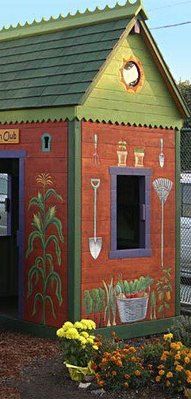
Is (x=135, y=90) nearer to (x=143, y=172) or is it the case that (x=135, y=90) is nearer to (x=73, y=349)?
(x=143, y=172)

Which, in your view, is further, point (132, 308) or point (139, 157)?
point (139, 157)

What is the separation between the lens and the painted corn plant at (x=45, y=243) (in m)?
8.24

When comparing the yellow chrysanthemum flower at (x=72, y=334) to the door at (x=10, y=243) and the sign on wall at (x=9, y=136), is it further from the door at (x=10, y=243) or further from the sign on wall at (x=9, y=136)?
the door at (x=10, y=243)

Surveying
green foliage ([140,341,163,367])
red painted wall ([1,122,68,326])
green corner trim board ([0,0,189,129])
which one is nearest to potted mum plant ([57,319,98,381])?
green foliage ([140,341,163,367])

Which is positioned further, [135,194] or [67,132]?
[135,194]

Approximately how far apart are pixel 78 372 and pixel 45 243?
7.17 feet

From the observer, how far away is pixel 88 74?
8180 millimetres

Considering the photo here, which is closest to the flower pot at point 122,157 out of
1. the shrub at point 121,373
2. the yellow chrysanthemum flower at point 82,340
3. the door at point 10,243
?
the door at point 10,243

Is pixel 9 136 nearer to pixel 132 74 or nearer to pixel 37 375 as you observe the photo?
pixel 132 74

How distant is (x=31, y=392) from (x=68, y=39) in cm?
449

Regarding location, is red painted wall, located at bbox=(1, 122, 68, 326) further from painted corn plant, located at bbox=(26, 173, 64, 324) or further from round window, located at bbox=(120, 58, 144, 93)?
round window, located at bbox=(120, 58, 144, 93)

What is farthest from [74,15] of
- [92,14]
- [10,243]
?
[10,243]

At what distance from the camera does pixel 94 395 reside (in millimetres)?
6129

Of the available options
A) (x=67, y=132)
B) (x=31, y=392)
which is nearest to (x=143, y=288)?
(x=67, y=132)
